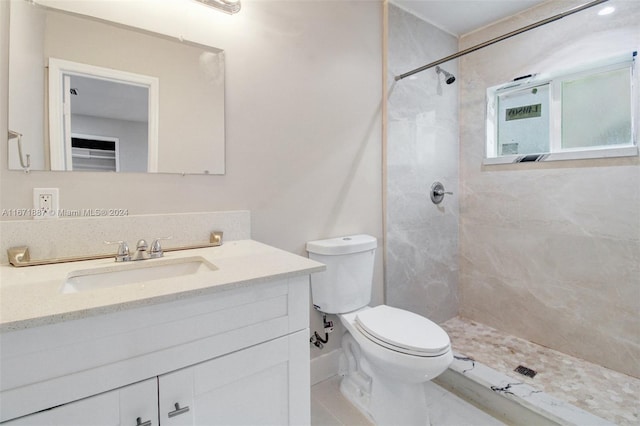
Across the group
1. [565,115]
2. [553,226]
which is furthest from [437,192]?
[565,115]

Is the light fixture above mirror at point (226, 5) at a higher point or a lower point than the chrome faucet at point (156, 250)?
higher

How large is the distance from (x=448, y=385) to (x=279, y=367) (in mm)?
1285

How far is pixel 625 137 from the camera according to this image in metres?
1.75

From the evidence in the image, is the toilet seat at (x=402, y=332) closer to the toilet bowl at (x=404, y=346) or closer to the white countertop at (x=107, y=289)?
the toilet bowl at (x=404, y=346)

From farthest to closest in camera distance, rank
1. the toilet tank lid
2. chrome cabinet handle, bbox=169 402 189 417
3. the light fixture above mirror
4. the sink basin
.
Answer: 1. the toilet tank lid
2. the light fixture above mirror
3. the sink basin
4. chrome cabinet handle, bbox=169 402 189 417

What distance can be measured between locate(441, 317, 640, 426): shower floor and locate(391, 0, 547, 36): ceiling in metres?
2.22

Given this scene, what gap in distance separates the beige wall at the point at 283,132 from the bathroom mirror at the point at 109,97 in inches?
1.6

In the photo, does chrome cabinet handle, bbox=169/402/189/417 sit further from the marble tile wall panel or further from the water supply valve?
the water supply valve

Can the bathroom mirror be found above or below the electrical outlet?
above

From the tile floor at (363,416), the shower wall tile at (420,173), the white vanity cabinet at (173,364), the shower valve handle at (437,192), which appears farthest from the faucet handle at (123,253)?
the shower valve handle at (437,192)

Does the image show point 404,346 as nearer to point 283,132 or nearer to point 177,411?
point 177,411

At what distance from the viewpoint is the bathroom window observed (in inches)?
69.6

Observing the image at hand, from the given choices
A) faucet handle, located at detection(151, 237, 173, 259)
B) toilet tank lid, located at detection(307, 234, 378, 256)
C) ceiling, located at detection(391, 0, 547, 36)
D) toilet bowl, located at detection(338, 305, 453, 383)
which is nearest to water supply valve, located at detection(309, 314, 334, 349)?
toilet bowl, located at detection(338, 305, 453, 383)

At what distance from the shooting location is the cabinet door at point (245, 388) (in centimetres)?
76
